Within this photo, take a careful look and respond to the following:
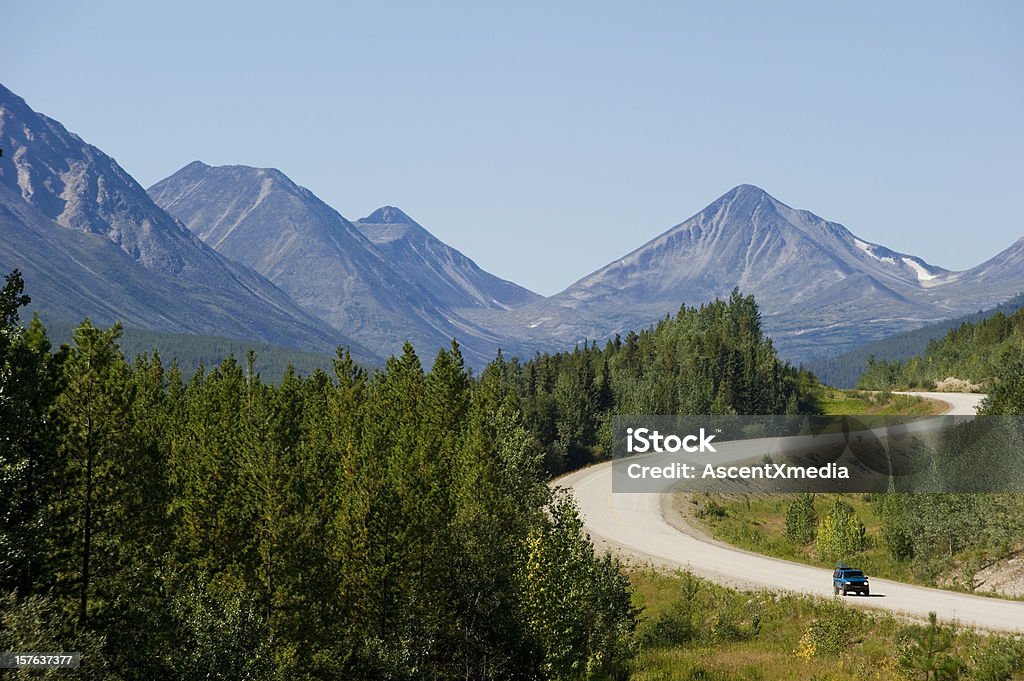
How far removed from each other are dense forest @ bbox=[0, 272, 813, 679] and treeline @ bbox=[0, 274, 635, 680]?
10 centimetres

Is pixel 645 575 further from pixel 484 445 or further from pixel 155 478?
pixel 155 478

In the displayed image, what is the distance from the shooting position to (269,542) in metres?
45.4

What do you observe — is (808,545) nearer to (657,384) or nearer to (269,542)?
(269,542)

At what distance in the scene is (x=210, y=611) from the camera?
38969 mm

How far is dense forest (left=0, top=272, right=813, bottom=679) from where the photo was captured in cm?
3644

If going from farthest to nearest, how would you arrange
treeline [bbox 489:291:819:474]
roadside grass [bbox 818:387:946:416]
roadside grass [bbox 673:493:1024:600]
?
1. treeline [bbox 489:291:819:474]
2. roadside grass [bbox 818:387:946:416]
3. roadside grass [bbox 673:493:1024:600]

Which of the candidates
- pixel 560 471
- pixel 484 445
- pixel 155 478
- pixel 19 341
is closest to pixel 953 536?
pixel 484 445

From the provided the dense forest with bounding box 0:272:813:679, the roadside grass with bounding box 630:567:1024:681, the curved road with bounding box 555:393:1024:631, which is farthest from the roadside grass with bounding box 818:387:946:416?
the dense forest with bounding box 0:272:813:679

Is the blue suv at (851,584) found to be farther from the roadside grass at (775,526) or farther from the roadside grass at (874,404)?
the roadside grass at (874,404)

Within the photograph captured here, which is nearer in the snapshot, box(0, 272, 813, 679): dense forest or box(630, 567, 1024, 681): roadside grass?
box(0, 272, 813, 679): dense forest

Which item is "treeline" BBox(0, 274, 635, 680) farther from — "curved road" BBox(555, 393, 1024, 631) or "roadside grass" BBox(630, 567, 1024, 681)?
"curved road" BBox(555, 393, 1024, 631)

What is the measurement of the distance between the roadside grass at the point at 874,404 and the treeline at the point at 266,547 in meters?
89.1

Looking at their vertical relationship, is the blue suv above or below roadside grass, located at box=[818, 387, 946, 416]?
below

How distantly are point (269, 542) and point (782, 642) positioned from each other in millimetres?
25999
